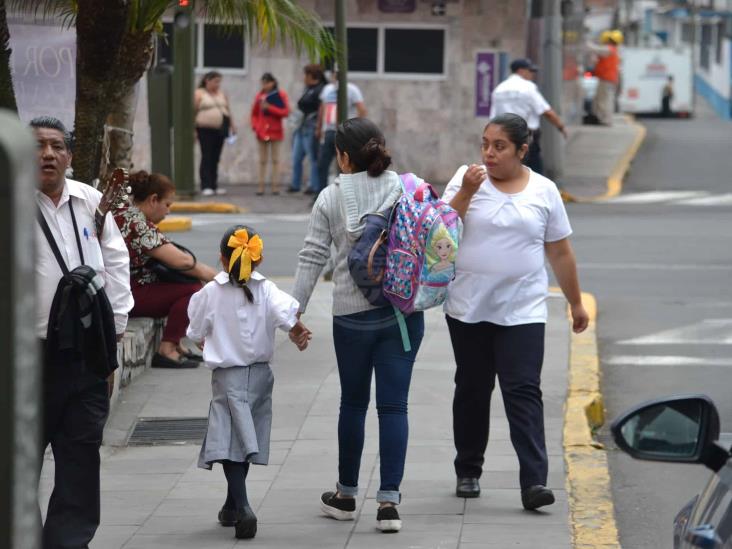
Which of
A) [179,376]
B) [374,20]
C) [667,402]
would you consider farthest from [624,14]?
[667,402]

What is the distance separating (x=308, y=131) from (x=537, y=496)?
50.5 ft

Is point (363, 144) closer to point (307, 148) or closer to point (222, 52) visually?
point (307, 148)

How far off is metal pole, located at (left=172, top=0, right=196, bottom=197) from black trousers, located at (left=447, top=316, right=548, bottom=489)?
13274 mm

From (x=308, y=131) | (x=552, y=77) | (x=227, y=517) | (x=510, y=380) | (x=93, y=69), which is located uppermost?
(x=93, y=69)

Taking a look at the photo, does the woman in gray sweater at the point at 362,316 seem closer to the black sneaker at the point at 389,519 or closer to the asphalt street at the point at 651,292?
the black sneaker at the point at 389,519

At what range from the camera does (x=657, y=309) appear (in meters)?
12.9

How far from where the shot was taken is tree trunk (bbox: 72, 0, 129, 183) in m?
8.86

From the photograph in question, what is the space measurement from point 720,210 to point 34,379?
1981 centimetres

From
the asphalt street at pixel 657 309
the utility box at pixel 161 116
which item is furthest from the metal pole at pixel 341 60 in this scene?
the utility box at pixel 161 116

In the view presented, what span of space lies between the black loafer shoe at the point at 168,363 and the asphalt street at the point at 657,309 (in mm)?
2620

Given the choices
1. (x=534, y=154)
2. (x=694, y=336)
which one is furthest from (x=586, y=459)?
(x=534, y=154)

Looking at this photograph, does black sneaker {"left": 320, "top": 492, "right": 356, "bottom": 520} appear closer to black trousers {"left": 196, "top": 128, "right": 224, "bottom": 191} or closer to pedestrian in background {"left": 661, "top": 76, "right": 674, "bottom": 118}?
black trousers {"left": 196, "top": 128, "right": 224, "bottom": 191}

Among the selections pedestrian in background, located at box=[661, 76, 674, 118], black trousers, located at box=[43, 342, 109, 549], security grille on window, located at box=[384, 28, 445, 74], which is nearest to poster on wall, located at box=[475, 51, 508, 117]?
security grille on window, located at box=[384, 28, 445, 74]

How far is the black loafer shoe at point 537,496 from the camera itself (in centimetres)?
666
